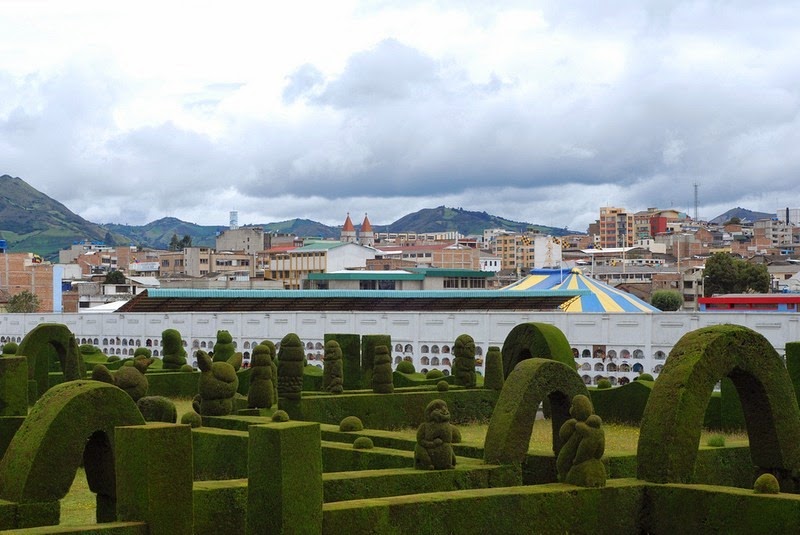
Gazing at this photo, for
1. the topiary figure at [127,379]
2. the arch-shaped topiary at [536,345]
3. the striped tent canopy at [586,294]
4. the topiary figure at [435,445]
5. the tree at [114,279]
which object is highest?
the tree at [114,279]

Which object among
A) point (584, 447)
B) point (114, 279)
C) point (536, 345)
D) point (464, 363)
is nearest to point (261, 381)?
point (536, 345)

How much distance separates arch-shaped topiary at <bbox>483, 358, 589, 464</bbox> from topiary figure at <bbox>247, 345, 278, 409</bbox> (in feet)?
26.2

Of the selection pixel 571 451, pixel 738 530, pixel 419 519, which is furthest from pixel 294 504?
pixel 738 530

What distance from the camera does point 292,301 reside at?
5734 cm

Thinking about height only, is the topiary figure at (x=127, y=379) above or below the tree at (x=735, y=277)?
below

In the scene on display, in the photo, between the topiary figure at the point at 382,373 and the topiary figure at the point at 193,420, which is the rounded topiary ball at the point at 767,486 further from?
the topiary figure at the point at 382,373

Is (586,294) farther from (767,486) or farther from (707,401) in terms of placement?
(767,486)

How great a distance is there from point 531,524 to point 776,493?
283cm

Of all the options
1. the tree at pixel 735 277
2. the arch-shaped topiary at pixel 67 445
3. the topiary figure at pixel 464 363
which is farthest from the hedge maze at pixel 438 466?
the tree at pixel 735 277

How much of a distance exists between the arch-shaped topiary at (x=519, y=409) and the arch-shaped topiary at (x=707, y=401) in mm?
1588

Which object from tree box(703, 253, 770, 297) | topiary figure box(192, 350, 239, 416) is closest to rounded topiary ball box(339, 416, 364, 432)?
topiary figure box(192, 350, 239, 416)

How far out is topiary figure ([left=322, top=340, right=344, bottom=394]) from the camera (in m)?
28.4

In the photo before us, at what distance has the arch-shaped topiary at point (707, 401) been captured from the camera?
591 inches

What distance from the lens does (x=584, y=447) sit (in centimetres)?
1479
